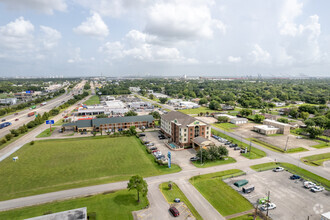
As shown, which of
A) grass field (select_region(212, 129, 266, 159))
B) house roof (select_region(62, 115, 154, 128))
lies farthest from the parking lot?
house roof (select_region(62, 115, 154, 128))

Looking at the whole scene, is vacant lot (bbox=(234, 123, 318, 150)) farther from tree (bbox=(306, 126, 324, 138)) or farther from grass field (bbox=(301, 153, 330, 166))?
grass field (bbox=(301, 153, 330, 166))

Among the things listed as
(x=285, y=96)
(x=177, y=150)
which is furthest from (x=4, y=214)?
(x=285, y=96)

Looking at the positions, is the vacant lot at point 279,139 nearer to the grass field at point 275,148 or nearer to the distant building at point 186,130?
the grass field at point 275,148

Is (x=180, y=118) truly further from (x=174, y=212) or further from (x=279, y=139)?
(x=279, y=139)

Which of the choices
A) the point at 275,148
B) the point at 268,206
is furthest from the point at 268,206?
the point at 275,148

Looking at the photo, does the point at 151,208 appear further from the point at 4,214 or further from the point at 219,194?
the point at 4,214
